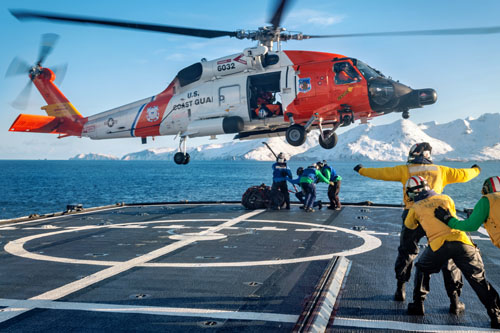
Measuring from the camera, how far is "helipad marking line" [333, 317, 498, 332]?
487 cm

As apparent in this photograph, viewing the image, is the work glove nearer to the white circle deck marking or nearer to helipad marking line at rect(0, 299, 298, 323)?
helipad marking line at rect(0, 299, 298, 323)

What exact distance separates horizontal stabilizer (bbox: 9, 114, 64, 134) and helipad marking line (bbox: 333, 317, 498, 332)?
17.9m

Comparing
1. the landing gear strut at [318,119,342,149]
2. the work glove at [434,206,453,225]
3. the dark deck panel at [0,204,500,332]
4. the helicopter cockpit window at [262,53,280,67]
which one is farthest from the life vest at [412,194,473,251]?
the helicopter cockpit window at [262,53,280,67]

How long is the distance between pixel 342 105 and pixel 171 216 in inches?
290

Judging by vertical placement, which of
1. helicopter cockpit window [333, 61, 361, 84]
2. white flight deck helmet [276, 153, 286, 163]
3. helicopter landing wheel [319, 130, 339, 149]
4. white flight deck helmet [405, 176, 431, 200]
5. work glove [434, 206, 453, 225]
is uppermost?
helicopter cockpit window [333, 61, 361, 84]

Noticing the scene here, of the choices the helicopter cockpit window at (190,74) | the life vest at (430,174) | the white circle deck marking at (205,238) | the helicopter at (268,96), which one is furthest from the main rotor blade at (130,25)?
the life vest at (430,174)

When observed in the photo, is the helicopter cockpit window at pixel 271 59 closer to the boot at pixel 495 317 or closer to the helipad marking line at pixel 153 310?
the helipad marking line at pixel 153 310

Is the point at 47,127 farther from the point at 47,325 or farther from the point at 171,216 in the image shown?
the point at 47,325

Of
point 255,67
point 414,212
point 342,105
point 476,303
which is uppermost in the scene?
point 255,67

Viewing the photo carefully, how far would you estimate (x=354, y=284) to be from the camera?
21.8ft

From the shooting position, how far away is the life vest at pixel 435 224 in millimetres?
5343

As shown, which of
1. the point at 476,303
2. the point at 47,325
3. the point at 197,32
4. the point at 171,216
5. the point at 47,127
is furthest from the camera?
the point at 47,127

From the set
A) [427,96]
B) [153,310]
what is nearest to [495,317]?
[153,310]

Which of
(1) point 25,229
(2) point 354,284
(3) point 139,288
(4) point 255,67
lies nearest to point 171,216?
(1) point 25,229
